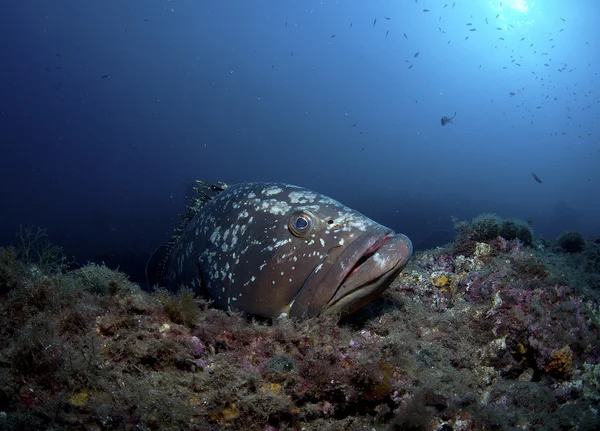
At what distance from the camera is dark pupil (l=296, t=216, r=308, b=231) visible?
3.65m

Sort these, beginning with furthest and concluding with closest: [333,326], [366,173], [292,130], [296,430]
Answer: [292,130]
[366,173]
[333,326]
[296,430]

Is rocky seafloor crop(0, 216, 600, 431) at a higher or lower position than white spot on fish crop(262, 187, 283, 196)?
lower

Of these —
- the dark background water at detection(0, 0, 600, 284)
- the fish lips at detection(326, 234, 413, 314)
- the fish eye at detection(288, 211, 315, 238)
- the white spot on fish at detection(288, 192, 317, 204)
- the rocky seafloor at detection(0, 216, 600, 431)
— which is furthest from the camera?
the dark background water at detection(0, 0, 600, 284)

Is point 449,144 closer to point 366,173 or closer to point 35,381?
point 366,173

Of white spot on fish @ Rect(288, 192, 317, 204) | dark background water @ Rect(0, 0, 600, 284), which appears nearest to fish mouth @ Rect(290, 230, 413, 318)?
white spot on fish @ Rect(288, 192, 317, 204)

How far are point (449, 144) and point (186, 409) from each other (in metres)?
187

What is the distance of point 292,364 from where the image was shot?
2680 millimetres

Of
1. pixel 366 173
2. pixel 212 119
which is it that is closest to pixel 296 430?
pixel 366 173

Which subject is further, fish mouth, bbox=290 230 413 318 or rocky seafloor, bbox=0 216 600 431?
fish mouth, bbox=290 230 413 318

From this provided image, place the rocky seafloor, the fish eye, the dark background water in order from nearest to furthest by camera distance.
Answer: the rocky seafloor < the fish eye < the dark background water

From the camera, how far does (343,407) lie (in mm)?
2490

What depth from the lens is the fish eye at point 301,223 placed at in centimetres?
364

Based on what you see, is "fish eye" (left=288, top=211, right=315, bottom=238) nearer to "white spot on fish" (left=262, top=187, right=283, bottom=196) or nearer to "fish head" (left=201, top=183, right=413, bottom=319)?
"fish head" (left=201, top=183, right=413, bottom=319)

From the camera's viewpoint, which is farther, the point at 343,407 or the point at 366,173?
the point at 366,173
